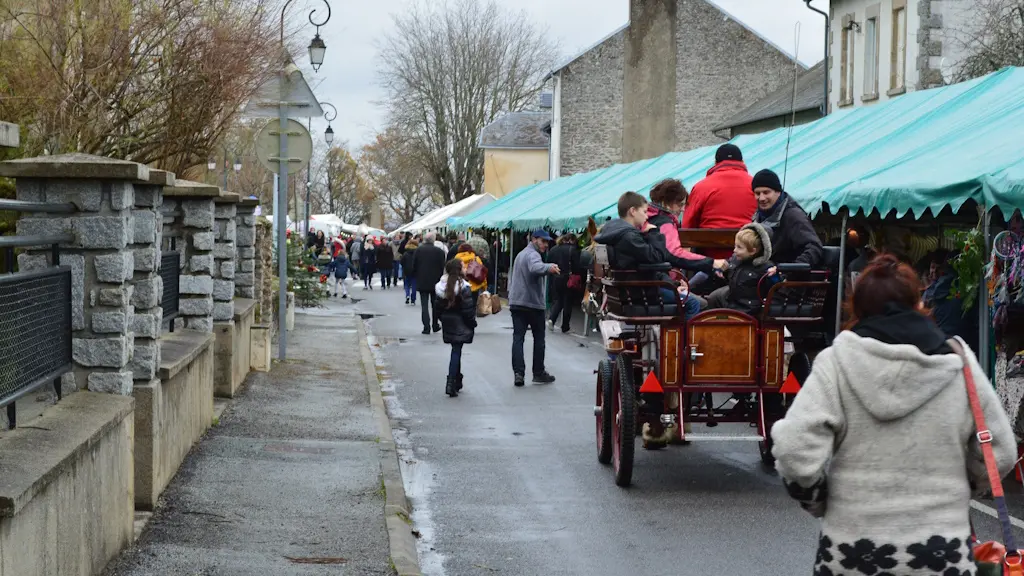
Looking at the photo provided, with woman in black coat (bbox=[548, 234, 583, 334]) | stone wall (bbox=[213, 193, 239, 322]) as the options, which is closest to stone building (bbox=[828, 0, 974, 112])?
woman in black coat (bbox=[548, 234, 583, 334])

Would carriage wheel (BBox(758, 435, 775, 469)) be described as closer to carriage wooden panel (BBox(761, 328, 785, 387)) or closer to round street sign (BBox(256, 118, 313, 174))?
carriage wooden panel (BBox(761, 328, 785, 387))

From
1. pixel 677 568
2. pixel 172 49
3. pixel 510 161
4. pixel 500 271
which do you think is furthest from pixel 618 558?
pixel 510 161

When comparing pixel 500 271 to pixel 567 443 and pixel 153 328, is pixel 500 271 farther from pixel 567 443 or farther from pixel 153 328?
pixel 153 328

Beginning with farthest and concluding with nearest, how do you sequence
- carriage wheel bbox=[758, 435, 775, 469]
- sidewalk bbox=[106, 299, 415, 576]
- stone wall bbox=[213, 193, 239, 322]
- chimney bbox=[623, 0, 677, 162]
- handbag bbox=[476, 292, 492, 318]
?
1. chimney bbox=[623, 0, 677, 162]
2. handbag bbox=[476, 292, 492, 318]
3. stone wall bbox=[213, 193, 239, 322]
4. carriage wheel bbox=[758, 435, 775, 469]
5. sidewalk bbox=[106, 299, 415, 576]

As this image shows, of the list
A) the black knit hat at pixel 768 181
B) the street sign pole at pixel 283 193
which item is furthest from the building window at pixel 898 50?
the black knit hat at pixel 768 181

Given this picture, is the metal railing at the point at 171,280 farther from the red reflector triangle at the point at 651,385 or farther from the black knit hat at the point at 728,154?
the black knit hat at the point at 728,154

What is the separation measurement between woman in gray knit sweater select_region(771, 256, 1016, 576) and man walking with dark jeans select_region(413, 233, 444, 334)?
1989 cm

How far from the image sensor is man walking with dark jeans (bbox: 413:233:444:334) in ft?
79.5

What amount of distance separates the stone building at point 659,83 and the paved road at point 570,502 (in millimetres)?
30163

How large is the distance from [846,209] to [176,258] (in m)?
5.90

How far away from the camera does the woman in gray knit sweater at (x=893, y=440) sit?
395 cm

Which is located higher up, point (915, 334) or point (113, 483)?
point (915, 334)

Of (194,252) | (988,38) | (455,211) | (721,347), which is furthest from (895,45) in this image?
(721,347)

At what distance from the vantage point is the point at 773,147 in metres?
17.7
